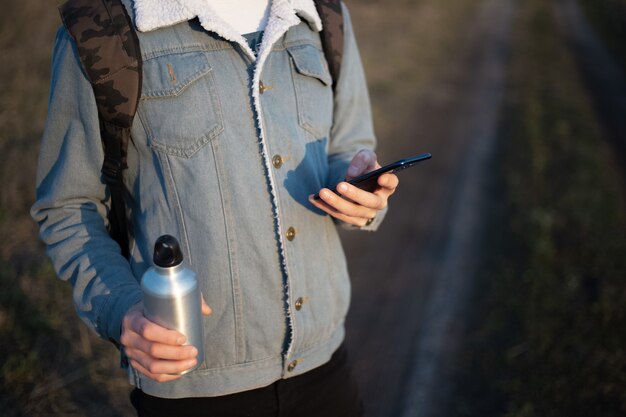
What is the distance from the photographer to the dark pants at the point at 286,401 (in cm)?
140

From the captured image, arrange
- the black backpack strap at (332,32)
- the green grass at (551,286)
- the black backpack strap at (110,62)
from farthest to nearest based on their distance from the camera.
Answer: the green grass at (551,286), the black backpack strap at (332,32), the black backpack strap at (110,62)

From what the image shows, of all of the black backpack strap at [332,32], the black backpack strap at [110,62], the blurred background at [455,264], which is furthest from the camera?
the blurred background at [455,264]

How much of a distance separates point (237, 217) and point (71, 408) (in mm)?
2084

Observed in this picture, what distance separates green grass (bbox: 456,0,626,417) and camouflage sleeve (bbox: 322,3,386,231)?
2.27 metres

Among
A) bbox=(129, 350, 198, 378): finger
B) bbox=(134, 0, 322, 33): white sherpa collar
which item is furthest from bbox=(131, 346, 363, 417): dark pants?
bbox=(134, 0, 322, 33): white sherpa collar

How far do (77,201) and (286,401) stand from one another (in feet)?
2.30

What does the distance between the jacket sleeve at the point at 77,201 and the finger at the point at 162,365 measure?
0.20 meters

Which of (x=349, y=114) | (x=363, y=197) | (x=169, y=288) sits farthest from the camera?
(x=349, y=114)

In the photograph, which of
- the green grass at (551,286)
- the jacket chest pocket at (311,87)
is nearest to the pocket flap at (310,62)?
the jacket chest pocket at (311,87)

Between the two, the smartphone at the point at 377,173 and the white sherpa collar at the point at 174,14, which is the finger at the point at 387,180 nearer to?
the smartphone at the point at 377,173

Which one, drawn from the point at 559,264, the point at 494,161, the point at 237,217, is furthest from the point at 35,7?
the point at 237,217

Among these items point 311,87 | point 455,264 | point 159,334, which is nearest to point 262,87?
point 311,87

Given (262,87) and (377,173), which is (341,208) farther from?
(262,87)

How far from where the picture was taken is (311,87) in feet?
4.95
